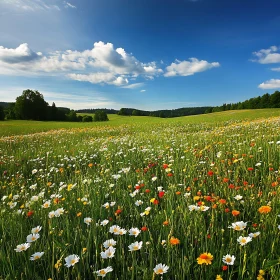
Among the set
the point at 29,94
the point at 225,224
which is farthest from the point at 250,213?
the point at 29,94

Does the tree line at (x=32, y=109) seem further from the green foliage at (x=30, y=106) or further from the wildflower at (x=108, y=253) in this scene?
the wildflower at (x=108, y=253)

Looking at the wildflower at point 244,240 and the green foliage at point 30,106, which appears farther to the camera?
the green foliage at point 30,106

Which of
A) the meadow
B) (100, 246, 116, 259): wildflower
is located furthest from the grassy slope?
(100, 246, 116, 259): wildflower

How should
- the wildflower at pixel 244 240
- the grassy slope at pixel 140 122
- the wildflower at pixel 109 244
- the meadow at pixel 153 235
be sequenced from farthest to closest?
the grassy slope at pixel 140 122 → the wildflower at pixel 109 244 → the meadow at pixel 153 235 → the wildflower at pixel 244 240

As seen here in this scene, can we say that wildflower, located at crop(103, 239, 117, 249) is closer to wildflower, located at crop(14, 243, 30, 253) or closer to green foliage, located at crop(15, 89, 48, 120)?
wildflower, located at crop(14, 243, 30, 253)

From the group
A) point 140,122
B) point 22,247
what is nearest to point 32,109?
point 140,122

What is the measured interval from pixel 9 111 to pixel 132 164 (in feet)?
327

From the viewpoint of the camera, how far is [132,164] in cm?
546

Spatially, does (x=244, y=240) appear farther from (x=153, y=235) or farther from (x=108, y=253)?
(x=108, y=253)

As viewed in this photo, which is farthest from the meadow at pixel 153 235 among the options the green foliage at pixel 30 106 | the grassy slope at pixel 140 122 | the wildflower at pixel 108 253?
the green foliage at pixel 30 106

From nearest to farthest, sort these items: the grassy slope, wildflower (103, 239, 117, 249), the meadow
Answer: the meadow
wildflower (103, 239, 117, 249)
the grassy slope

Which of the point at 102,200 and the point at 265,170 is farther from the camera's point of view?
the point at 265,170

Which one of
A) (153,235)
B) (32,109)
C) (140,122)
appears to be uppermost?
(32,109)

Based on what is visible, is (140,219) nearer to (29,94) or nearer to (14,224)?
(14,224)
